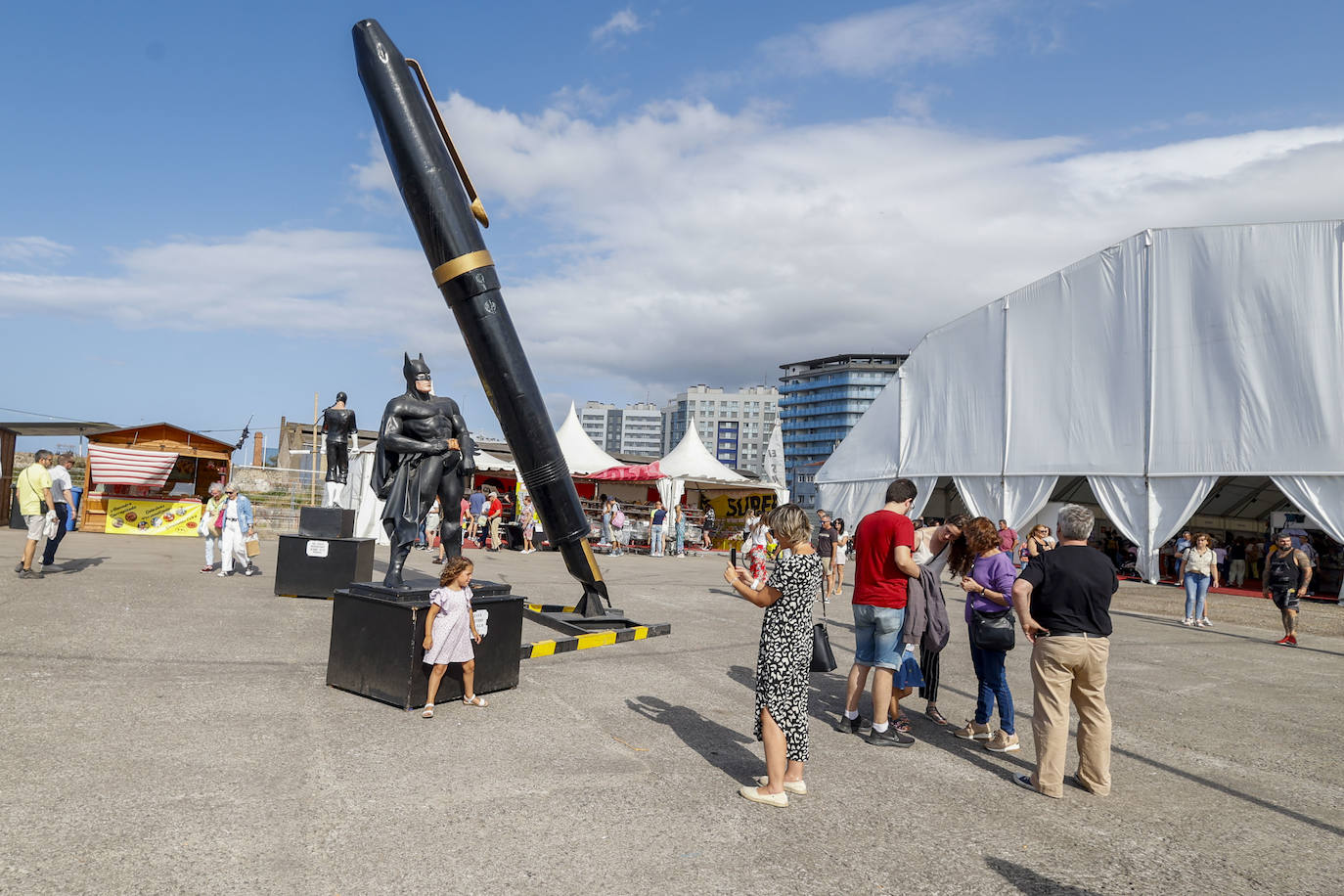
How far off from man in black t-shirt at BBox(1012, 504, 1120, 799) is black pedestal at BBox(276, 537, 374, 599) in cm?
820

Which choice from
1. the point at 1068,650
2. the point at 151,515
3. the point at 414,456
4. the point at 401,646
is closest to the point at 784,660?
the point at 1068,650

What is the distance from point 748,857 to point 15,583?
410 inches

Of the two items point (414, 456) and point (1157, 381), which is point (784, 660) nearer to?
point (414, 456)

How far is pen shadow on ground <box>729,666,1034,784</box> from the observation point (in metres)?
5.27

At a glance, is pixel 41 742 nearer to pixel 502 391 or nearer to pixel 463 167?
pixel 502 391

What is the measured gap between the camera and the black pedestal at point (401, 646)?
565cm

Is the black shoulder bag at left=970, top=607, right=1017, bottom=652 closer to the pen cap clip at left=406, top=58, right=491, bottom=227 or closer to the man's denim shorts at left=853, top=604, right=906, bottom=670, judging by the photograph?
the man's denim shorts at left=853, top=604, right=906, bottom=670

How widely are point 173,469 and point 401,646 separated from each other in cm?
1860

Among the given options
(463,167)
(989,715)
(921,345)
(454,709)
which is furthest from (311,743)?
(921,345)

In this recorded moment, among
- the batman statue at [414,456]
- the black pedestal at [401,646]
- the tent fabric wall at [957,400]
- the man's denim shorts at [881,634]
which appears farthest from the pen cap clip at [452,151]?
the tent fabric wall at [957,400]

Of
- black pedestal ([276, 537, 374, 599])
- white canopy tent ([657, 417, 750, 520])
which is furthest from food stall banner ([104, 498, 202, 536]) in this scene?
white canopy tent ([657, 417, 750, 520])

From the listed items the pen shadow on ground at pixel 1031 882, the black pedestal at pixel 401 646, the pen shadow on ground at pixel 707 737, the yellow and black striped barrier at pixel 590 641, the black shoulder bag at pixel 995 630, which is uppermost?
the black shoulder bag at pixel 995 630

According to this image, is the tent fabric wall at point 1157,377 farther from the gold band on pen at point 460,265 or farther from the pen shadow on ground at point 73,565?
the pen shadow on ground at point 73,565

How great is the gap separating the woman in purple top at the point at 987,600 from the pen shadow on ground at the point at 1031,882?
1903mm
